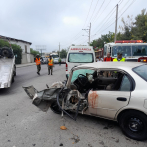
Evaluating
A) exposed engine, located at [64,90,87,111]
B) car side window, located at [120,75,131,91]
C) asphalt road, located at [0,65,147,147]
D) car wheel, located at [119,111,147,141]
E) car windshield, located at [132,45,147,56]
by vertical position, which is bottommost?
asphalt road, located at [0,65,147,147]

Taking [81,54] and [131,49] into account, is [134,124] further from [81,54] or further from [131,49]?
[131,49]

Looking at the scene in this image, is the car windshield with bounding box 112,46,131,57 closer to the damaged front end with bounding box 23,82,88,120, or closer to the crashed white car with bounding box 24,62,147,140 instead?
the crashed white car with bounding box 24,62,147,140

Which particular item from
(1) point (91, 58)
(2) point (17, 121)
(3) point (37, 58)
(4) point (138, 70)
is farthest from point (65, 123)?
(3) point (37, 58)

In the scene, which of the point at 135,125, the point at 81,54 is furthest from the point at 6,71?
the point at 135,125

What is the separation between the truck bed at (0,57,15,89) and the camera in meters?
6.67

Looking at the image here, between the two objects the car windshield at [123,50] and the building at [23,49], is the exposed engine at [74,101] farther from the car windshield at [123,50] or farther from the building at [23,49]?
the building at [23,49]

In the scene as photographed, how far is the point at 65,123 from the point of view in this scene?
3.74 metres

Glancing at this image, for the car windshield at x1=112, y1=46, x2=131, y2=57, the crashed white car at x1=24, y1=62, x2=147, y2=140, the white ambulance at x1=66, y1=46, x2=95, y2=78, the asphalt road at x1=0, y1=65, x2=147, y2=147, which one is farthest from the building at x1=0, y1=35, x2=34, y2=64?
the crashed white car at x1=24, y1=62, x2=147, y2=140

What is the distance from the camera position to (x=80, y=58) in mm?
9555

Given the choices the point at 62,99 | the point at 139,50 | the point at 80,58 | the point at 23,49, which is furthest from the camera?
the point at 23,49

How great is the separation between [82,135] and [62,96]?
1014 millimetres

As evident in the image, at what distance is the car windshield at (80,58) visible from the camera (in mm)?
9469

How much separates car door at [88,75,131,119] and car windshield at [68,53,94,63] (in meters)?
6.28

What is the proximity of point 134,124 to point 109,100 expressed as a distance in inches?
26.4
